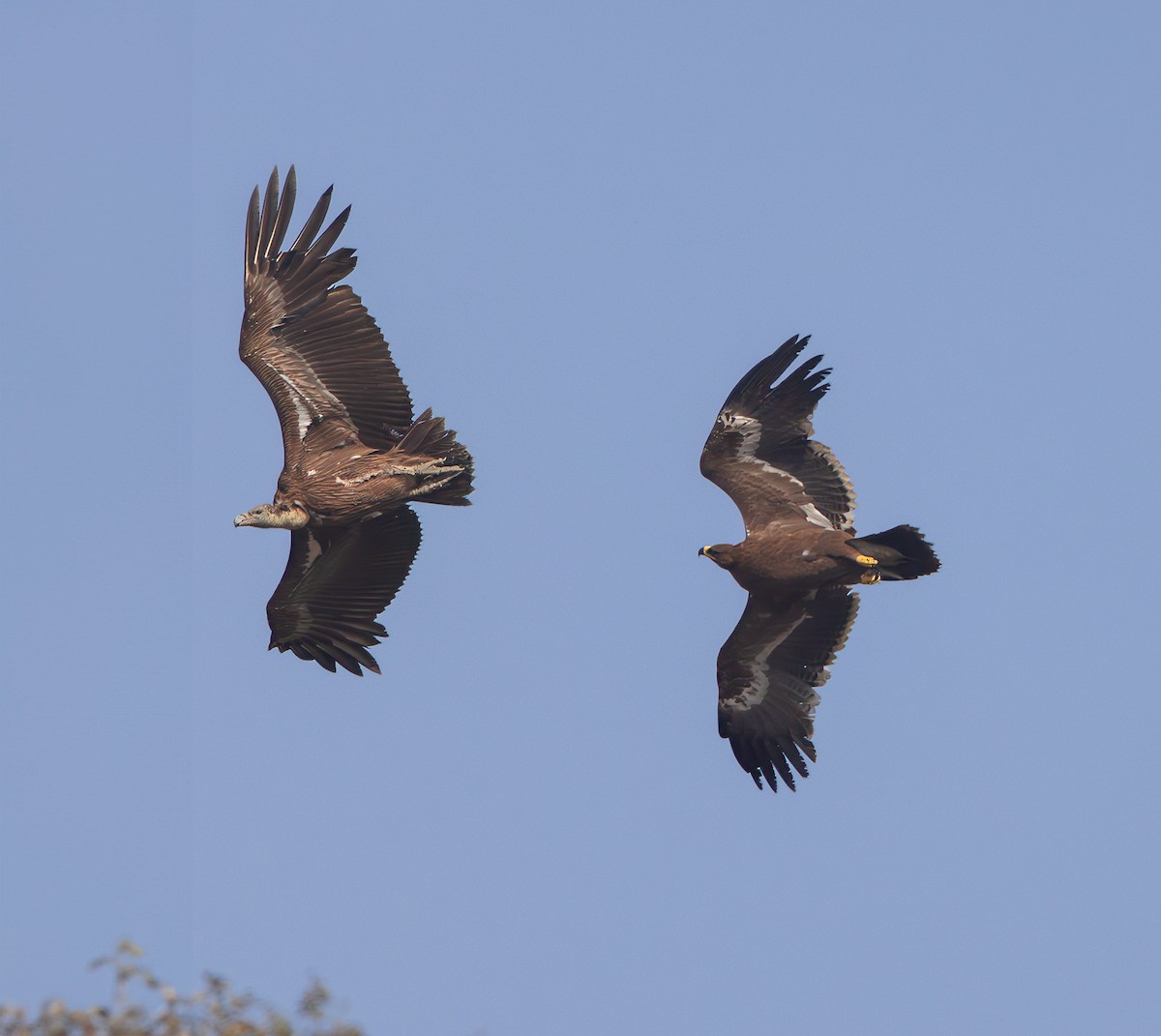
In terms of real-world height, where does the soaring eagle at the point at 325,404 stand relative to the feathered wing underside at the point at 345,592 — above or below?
above

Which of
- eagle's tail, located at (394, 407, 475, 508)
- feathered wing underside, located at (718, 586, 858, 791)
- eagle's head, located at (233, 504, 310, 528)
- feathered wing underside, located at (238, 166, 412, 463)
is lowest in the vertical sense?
feathered wing underside, located at (718, 586, 858, 791)

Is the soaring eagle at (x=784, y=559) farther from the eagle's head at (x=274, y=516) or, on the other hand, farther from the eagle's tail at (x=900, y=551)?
the eagle's head at (x=274, y=516)

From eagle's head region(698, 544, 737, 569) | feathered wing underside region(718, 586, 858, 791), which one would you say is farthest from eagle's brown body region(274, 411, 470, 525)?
feathered wing underside region(718, 586, 858, 791)

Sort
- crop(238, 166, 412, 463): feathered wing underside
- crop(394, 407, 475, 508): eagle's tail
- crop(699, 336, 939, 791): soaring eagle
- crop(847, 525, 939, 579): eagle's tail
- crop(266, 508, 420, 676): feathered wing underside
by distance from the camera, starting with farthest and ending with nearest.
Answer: crop(266, 508, 420, 676): feathered wing underside
crop(238, 166, 412, 463): feathered wing underside
crop(394, 407, 475, 508): eagle's tail
crop(699, 336, 939, 791): soaring eagle
crop(847, 525, 939, 579): eagle's tail

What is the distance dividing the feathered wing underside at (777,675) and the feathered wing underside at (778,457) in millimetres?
720

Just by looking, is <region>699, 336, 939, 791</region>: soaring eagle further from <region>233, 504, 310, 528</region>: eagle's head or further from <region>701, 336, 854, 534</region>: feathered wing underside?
<region>233, 504, 310, 528</region>: eagle's head

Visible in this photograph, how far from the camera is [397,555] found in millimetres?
16312

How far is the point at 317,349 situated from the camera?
15555mm

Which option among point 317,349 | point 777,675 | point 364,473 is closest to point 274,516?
point 364,473

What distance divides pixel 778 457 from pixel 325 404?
3.68 meters

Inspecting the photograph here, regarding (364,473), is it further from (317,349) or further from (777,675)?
(777,675)

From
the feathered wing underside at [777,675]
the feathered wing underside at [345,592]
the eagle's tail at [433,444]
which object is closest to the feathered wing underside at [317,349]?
the eagle's tail at [433,444]

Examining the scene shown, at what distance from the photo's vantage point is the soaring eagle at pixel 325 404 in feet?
50.0

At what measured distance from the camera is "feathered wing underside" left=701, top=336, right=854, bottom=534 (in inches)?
594
